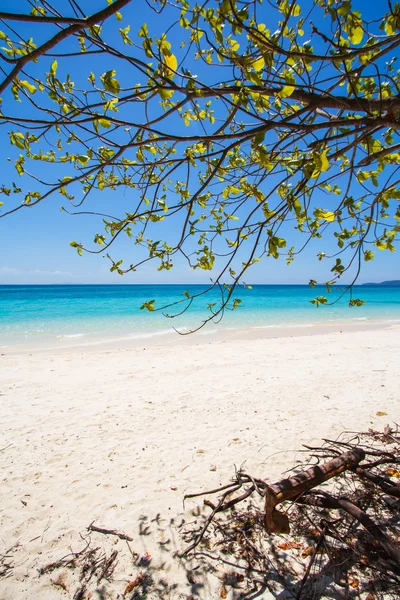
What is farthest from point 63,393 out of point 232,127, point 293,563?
point 232,127

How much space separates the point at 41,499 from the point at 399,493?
141 inches

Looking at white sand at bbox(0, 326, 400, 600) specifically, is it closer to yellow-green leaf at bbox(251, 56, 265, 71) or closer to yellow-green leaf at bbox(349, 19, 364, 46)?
yellow-green leaf at bbox(251, 56, 265, 71)

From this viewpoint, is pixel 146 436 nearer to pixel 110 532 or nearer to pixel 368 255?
pixel 110 532

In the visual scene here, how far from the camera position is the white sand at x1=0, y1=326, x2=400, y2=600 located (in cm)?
263

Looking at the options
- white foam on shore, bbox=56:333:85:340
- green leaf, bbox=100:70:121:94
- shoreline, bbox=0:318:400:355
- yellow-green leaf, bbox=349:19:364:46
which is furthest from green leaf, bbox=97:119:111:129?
white foam on shore, bbox=56:333:85:340

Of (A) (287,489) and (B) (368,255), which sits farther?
(B) (368,255)

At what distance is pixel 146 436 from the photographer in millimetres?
4660

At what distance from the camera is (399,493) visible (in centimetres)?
240

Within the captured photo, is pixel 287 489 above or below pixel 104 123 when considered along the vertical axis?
below

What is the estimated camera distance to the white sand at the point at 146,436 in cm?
263

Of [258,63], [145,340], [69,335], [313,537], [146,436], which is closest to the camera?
[258,63]

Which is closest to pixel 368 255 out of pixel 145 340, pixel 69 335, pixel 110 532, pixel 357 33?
pixel 357 33

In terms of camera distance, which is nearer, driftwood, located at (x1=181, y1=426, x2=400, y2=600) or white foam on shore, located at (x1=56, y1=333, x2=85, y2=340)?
driftwood, located at (x1=181, y1=426, x2=400, y2=600)

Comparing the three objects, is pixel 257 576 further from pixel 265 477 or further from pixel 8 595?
pixel 8 595
